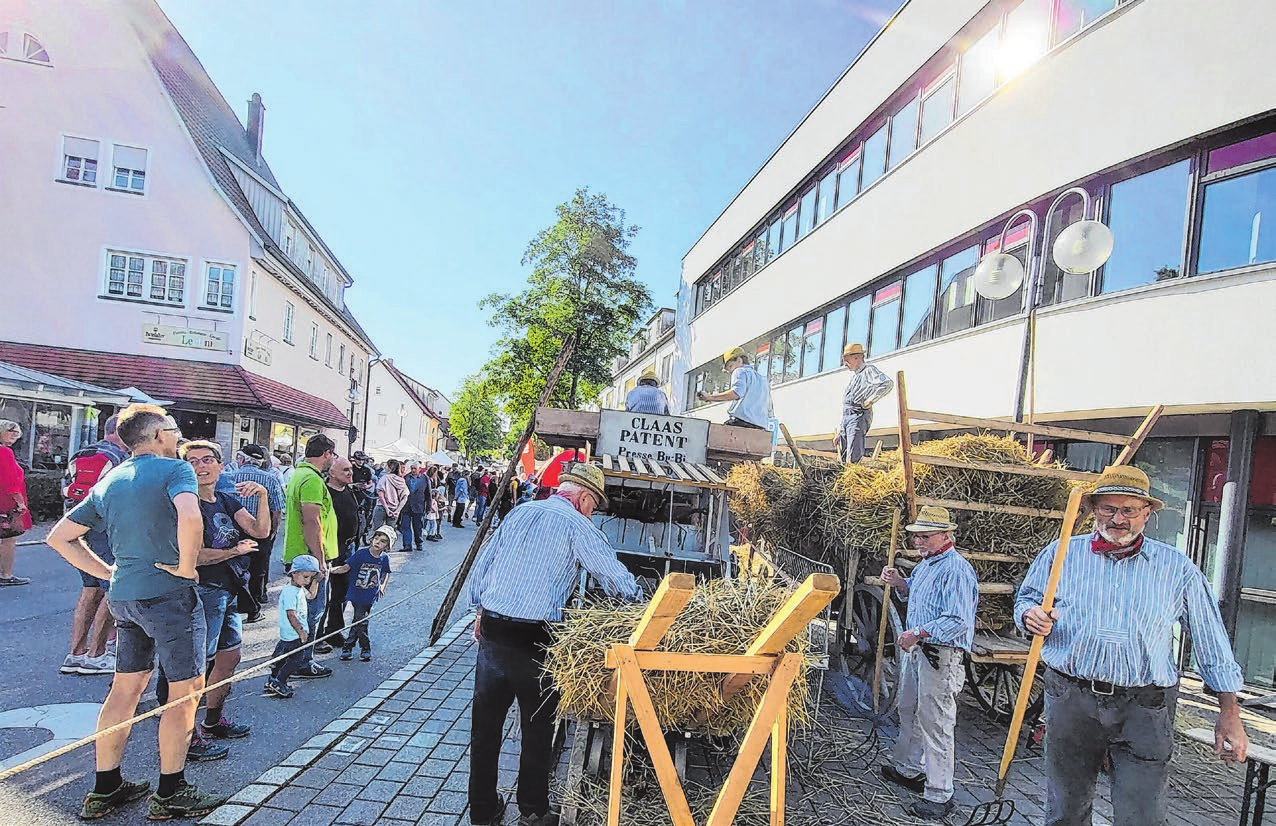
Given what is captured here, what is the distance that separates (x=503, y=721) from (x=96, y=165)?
70.7 ft

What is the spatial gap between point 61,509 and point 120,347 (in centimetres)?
554

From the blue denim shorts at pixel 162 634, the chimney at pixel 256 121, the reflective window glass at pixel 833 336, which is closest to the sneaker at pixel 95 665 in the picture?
the blue denim shorts at pixel 162 634

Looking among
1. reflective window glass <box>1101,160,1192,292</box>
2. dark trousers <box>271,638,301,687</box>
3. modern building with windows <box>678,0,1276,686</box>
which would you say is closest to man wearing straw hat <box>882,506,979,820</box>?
modern building with windows <box>678,0,1276,686</box>

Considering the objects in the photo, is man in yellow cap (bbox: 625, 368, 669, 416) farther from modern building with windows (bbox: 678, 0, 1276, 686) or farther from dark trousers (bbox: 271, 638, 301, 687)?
dark trousers (bbox: 271, 638, 301, 687)

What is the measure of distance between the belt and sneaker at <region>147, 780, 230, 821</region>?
4240mm

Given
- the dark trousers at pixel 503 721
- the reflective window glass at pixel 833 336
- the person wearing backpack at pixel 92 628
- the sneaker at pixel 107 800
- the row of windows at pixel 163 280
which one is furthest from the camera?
the row of windows at pixel 163 280

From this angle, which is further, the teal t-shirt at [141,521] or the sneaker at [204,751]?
the sneaker at [204,751]

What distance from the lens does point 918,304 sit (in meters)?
12.5

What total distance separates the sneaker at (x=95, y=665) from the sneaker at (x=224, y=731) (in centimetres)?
167

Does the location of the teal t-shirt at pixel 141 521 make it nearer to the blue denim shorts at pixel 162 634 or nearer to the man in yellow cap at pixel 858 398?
the blue denim shorts at pixel 162 634

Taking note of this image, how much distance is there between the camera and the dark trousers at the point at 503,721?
3.54m

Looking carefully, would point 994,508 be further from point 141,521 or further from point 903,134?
point 903,134

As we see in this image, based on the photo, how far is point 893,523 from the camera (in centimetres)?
531

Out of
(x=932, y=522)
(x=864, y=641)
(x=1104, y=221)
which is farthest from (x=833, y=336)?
(x=932, y=522)
